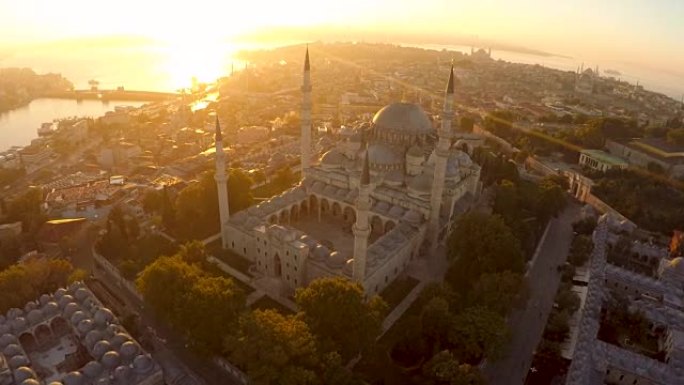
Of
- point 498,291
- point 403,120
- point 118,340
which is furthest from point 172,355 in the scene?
point 403,120

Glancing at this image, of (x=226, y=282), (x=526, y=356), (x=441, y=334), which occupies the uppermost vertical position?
(x=226, y=282)

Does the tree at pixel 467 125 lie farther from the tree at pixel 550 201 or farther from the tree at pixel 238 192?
the tree at pixel 238 192

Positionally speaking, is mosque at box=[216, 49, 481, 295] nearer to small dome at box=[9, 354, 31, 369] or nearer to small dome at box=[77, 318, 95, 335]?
small dome at box=[77, 318, 95, 335]

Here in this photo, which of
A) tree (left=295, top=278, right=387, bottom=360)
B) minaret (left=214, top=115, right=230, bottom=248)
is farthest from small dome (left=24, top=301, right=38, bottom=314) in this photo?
tree (left=295, top=278, right=387, bottom=360)

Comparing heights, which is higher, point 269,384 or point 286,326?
point 286,326

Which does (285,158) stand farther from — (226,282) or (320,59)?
(320,59)

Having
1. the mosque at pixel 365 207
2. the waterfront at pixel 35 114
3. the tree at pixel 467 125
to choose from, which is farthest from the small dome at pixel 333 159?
the waterfront at pixel 35 114

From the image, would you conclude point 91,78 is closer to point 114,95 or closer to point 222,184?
point 114,95

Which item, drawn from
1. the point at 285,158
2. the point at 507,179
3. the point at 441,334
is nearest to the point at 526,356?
the point at 441,334
